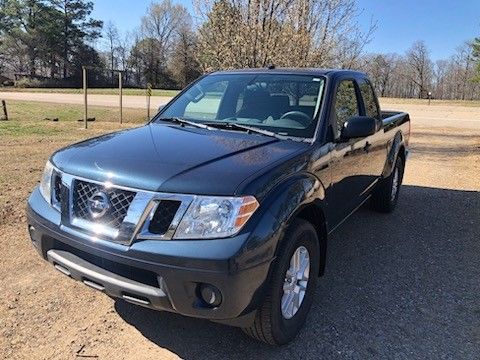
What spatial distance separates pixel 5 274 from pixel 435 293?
11.7ft

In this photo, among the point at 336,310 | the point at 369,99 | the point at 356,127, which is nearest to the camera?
the point at 336,310

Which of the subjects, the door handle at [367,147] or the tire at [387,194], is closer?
the door handle at [367,147]

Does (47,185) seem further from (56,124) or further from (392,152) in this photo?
(56,124)

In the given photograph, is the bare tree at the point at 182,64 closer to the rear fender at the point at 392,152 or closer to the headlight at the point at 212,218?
the rear fender at the point at 392,152

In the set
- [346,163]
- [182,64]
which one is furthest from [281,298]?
[182,64]

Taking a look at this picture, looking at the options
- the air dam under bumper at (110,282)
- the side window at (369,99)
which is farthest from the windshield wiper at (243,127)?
the side window at (369,99)

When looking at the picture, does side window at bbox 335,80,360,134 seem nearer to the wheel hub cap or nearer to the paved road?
the wheel hub cap

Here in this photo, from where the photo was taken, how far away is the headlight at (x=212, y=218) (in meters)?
2.31

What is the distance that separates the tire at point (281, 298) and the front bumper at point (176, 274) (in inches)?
5.2

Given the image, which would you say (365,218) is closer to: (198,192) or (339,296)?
(339,296)

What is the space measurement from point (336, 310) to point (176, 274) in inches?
62.7

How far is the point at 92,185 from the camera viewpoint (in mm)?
2574

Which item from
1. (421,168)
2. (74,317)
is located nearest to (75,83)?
(421,168)

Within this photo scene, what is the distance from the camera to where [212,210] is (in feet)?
7.68
